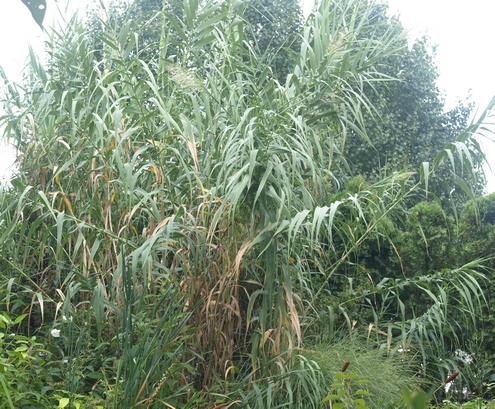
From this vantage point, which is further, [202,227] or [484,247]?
[484,247]

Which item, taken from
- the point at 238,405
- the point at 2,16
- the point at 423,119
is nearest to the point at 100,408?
the point at 238,405

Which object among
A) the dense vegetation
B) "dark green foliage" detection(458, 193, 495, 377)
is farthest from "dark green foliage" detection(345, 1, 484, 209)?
the dense vegetation

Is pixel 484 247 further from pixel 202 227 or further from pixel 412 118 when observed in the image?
pixel 412 118

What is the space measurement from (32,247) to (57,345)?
693 millimetres

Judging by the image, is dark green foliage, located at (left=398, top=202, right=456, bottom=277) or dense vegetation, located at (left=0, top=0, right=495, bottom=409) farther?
dark green foliage, located at (left=398, top=202, right=456, bottom=277)

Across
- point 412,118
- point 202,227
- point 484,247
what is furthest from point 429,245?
point 412,118

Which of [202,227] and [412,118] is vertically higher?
[412,118]

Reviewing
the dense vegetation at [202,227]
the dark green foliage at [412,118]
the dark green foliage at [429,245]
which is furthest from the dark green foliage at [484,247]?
the dark green foliage at [412,118]

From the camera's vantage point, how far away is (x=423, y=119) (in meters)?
9.72

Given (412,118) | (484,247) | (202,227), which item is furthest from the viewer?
(412,118)

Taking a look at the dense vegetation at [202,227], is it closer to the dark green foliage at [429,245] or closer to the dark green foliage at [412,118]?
the dark green foliage at [429,245]

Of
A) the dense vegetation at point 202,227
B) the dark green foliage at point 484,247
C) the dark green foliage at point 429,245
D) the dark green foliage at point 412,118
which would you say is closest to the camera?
the dense vegetation at point 202,227

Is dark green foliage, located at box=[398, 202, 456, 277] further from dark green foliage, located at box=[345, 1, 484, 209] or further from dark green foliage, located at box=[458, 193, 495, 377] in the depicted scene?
dark green foliage, located at box=[345, 1, 484, 209]

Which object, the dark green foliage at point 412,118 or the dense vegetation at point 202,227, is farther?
the dark green foliage at point 412,118
